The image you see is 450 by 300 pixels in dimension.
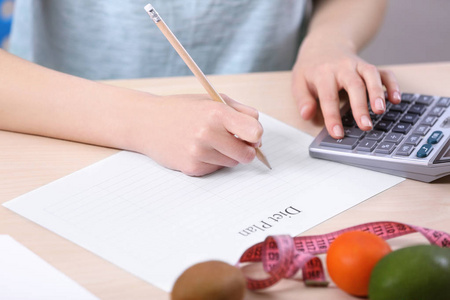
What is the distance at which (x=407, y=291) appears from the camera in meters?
0.36

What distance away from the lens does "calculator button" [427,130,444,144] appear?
587 millimetres

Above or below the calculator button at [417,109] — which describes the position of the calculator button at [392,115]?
below

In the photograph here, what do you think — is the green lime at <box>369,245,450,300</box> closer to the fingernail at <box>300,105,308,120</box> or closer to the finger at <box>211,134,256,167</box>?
the finger at <box>211,134,256,167</box>

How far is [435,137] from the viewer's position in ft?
1.94

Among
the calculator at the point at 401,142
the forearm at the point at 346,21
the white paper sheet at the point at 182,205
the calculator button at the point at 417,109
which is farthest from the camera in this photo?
the forearm at the point at 346,21

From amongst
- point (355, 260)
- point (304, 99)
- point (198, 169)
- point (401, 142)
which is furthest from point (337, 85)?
point (355, 260)

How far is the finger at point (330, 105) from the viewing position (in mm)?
633

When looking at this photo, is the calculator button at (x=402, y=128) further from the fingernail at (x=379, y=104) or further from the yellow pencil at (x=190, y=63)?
the yellow pencil at (x=190, y=63)

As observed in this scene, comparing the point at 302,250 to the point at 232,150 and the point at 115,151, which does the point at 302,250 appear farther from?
the point at 115,151

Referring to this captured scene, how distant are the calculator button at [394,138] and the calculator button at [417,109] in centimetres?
6

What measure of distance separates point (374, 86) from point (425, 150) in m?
0.14

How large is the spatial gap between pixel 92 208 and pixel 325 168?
0.80 ft

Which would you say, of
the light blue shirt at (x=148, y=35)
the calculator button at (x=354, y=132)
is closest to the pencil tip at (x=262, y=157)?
the calculator button at (x=354, y=132)

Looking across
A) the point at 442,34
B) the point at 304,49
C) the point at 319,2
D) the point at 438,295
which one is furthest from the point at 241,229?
the point at 442,34
